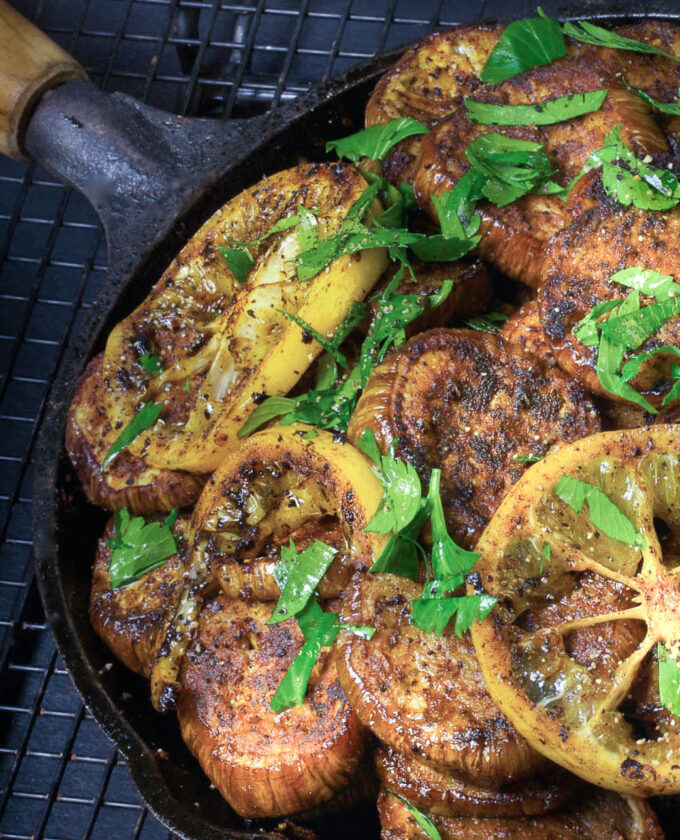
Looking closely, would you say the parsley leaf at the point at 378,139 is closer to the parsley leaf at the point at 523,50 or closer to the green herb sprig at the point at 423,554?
the parsley leaf at the point at 523,50

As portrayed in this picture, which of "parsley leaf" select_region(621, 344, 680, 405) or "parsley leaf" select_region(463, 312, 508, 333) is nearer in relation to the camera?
"parsley leaf" select_region(621, 344, 680, 405)

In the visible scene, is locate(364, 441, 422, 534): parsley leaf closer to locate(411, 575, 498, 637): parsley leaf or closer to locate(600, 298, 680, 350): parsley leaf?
locate(411, 575, 498, 637): parsley leaf

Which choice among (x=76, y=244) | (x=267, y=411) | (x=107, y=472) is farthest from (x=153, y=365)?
(x=76, y=244)

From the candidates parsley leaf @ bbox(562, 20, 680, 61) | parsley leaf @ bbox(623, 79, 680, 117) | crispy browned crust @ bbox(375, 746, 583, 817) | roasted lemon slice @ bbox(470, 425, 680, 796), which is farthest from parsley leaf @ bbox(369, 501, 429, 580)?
parsley leaf @ bbox(562, 20, 680, 61)

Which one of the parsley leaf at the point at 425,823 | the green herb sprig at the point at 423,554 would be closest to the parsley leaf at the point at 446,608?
the green herb sprig at the point at 423,554

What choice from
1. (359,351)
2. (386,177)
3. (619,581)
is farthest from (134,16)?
(619,581)

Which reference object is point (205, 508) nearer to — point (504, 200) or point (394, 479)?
point (394, 479)
